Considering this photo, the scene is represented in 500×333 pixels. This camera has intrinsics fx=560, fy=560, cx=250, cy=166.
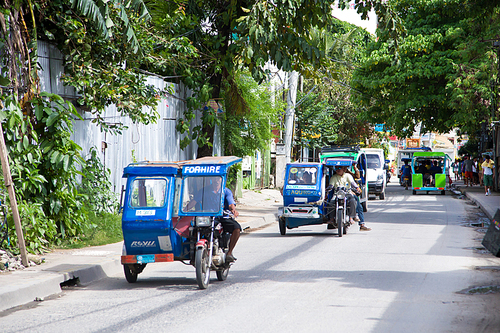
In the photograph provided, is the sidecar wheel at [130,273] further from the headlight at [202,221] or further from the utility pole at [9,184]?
the utility pole at [9,184]

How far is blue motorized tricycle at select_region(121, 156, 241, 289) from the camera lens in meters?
7.79

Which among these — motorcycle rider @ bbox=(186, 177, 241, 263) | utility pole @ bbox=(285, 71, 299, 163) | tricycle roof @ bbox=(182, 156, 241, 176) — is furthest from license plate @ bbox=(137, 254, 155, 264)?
utility pole @ bbox=(285, 71, 299, 163)

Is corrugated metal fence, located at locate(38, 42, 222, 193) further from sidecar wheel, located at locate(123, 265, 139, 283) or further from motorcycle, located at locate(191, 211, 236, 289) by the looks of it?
motorcycle, located at locate(191, 211, 236, 289)

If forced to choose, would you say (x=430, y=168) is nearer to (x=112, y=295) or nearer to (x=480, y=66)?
(x=480, y=66)

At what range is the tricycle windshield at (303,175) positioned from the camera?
1418 cm

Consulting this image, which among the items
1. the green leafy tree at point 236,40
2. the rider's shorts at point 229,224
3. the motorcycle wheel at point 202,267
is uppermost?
the green leafy tree at point 236,40

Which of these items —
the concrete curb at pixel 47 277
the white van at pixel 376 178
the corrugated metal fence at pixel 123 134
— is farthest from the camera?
the white van at pixel 376 178

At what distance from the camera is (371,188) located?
27.3 meters

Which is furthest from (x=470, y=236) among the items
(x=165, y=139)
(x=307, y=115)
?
(x=307, y=115)

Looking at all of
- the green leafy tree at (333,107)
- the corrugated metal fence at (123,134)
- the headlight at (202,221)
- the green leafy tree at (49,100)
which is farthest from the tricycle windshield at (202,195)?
the green leafy tree at (333,107)

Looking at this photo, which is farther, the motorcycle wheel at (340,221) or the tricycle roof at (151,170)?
the motorcycle wheel at (340,221)

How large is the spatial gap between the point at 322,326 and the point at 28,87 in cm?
680

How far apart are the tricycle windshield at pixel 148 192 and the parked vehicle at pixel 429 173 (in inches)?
979

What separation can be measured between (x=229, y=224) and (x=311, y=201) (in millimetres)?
5737
